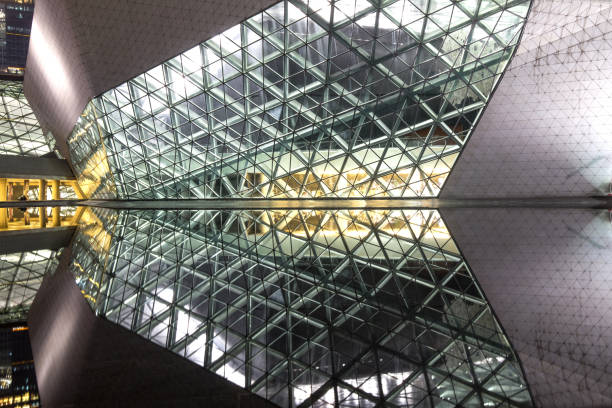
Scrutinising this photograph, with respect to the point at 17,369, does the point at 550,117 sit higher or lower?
higher

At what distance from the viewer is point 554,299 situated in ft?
22.4

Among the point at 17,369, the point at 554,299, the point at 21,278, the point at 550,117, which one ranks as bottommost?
the point at 17,369

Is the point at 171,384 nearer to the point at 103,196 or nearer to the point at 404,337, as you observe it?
the point at 404,337

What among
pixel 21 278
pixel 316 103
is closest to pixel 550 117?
pixel 316 103

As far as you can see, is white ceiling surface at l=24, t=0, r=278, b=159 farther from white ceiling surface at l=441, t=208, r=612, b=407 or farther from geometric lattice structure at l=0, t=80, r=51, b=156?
geometric lattice structure at l=0, t=80, r=51, b=156

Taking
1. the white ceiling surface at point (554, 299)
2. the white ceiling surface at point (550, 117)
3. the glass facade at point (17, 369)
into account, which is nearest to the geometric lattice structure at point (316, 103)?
the white ceiling surface at point (550, 117)

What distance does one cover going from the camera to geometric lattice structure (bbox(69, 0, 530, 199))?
18.1 m

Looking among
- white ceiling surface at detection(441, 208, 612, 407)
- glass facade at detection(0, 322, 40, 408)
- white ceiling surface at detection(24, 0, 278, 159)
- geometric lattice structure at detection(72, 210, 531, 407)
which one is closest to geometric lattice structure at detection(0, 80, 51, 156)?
white ceiling surface at detection(24, 0, 278, 159)

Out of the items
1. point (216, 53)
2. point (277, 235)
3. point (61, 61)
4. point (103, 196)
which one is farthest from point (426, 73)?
point (103, 196)

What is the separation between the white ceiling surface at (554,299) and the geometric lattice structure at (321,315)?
33 centimetres

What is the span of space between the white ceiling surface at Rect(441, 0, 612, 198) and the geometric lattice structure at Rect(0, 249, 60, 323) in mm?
21429

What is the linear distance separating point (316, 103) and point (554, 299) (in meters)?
17.4

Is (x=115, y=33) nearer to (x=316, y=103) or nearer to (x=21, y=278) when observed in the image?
(x=316, y=103)

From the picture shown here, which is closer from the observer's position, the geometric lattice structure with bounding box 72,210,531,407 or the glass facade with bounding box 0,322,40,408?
the glass facade with bounding box 0,322,40,408
